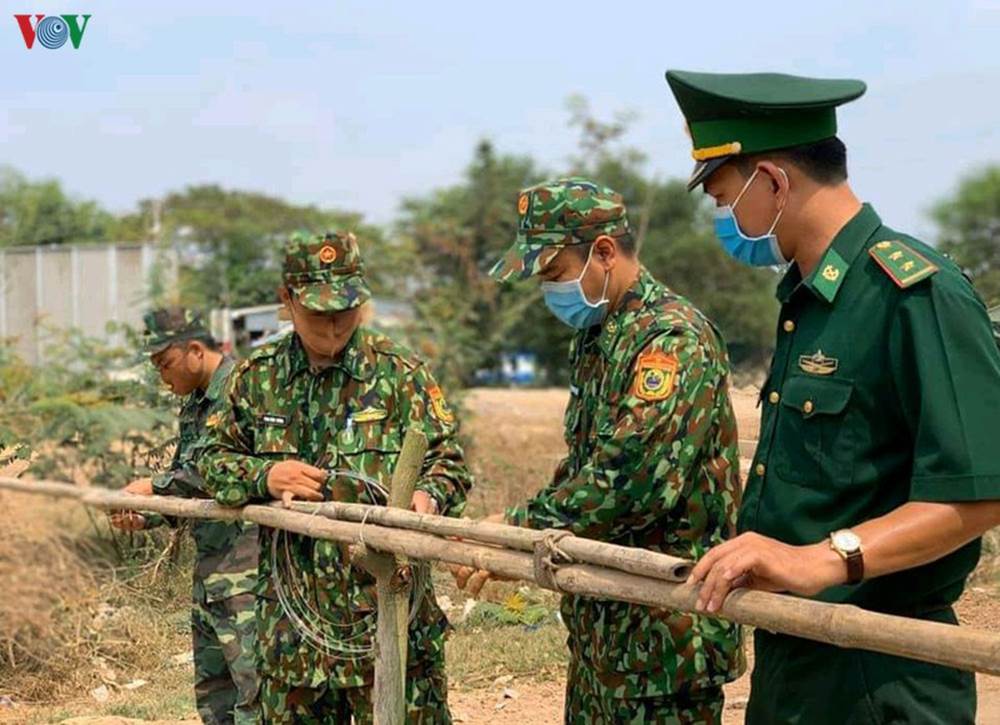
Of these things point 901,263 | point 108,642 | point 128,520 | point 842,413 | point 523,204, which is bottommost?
point 108,642

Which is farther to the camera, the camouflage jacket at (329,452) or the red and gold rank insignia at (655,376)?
the camouflage jacket at (329,452)

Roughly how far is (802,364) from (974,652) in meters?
0.56

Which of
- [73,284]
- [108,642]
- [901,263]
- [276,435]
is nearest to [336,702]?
[276,435]

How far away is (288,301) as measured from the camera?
3.93 meters

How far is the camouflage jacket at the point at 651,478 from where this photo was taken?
2.98 m

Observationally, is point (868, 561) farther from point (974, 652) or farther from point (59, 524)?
point (59, 524)

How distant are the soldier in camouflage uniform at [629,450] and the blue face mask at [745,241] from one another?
573 mm

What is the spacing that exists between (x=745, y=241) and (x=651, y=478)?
71 centimetres

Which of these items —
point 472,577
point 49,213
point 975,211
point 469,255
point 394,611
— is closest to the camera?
point 472,577

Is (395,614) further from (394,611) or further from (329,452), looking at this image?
(329,452)

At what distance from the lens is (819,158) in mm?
2363

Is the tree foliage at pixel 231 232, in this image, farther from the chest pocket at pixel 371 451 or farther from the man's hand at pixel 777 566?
the man's hand at pixel 777 566

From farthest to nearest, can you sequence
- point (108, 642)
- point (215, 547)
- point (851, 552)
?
1. point (108, 642)
2. point (215, 547)
3. point (851, 552)

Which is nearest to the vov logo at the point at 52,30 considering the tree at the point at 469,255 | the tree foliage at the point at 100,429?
the tree foliage at the point at 100,429
